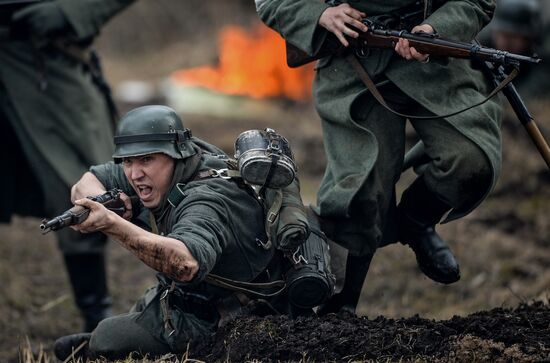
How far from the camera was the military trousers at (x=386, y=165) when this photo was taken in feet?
18.6

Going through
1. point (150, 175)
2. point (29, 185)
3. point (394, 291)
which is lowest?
point (394, 291)

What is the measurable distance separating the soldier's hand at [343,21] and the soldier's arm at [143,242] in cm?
139

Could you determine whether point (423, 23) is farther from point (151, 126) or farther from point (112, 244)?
point (112, 244)

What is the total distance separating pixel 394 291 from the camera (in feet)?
30.7

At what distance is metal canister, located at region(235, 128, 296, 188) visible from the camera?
5.49 m

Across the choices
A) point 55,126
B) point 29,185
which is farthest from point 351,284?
point 29,185

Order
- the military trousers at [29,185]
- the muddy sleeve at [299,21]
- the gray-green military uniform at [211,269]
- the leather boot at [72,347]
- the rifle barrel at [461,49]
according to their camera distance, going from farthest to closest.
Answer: the military trousers at [29,185]
the leather boot at [72,347]
the muddy sleeve at [299,21]
the gray-green military uniform at [211,269]
the rifle barrel at [461,49]

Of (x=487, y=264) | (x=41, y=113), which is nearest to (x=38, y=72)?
(x=41, y=113)

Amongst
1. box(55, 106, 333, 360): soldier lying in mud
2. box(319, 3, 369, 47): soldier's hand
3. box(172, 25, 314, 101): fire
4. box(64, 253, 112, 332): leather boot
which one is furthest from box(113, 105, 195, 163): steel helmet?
box(172, 25, 314, 101): fire

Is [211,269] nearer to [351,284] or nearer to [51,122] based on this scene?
[351,284]

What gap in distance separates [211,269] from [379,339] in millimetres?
838

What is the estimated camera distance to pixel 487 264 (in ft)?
32.3

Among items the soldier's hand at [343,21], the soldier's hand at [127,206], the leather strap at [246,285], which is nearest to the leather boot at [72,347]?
the soldier's hand at [127,206]

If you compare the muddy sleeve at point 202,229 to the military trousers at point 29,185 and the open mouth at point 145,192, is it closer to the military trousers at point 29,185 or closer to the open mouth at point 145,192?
the open mouth at point 145,192
